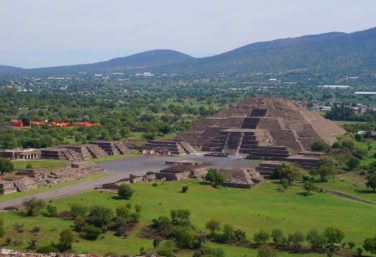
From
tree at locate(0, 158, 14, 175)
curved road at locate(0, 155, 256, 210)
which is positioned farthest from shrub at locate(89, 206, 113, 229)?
tree at locate(0, 158, 14, 175)

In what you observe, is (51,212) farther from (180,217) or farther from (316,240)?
(316,240)

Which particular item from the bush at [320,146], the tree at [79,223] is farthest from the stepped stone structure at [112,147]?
the tree at [79,223]

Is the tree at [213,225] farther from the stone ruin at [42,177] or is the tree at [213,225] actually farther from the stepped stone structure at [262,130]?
the stepped stone structure at [262,130]

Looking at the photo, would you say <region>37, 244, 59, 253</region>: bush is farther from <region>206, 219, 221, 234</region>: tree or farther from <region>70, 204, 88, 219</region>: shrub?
<region>206, 219, 221, 234</region>: tree

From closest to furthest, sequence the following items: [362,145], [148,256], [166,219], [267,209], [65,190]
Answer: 1. [148,256]
2. [166,219]
3. [267,209]
4. [65,190]
5. [362,145]

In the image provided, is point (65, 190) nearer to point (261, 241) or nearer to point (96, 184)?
point (96, 184)

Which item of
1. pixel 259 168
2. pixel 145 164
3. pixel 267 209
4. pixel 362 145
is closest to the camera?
pixel 267 209

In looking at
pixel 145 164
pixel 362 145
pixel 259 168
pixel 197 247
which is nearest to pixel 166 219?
pixel 197 247
